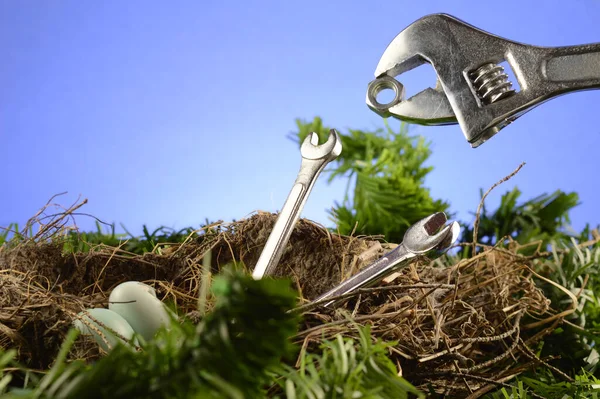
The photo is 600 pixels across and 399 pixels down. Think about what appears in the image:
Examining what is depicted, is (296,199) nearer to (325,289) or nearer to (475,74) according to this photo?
(325,289)

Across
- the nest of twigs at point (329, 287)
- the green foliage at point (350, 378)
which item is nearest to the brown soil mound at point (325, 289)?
the nest of twigs at point (329, 287)

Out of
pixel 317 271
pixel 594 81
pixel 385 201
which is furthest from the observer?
pixel 385 201

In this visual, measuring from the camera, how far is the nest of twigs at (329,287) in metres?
0.51

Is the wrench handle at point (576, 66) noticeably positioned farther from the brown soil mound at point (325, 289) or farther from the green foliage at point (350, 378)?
the green foliage at point (350, 378)

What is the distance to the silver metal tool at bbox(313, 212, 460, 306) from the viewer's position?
→ 0.57 meters

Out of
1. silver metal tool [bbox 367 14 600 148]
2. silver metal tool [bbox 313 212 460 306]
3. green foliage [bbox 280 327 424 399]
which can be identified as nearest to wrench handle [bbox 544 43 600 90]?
silver metal tool [bbox 367 14 600 148]

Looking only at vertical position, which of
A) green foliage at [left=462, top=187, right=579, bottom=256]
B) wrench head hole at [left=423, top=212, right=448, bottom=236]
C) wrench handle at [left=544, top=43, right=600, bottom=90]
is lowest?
green foliage at [left=462, top=187, right=579, bottom=256]

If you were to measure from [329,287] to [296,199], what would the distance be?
0.09 meters

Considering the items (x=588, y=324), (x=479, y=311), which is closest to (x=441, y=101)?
(x=479, y=311)

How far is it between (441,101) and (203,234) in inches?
11.1

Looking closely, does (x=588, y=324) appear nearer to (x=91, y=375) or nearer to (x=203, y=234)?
(x=203, y=234)

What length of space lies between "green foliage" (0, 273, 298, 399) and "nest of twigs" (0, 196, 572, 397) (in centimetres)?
19

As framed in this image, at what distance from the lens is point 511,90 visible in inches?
21.8

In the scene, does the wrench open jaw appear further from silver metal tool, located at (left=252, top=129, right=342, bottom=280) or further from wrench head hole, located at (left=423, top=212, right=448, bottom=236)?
wrench head hole, located at (left=423, top=212, right=448, bottom=236)
